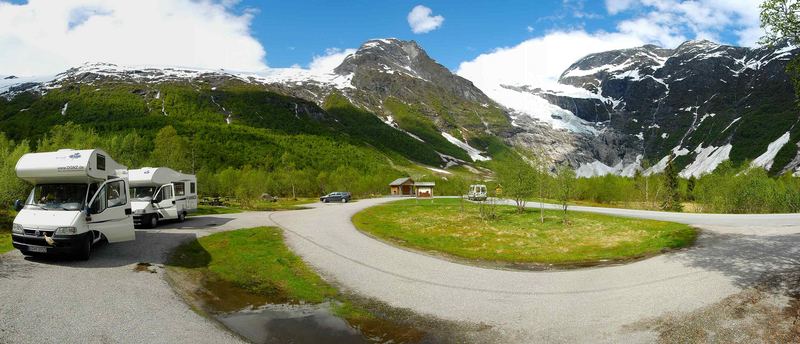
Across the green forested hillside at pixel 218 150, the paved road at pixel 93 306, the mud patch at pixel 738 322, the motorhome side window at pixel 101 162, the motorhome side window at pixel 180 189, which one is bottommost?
the mud patch at pixel 738 322

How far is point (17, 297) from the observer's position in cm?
1112

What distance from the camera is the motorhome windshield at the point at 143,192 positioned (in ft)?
92.0

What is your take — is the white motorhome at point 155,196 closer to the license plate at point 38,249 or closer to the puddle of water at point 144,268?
the license plate at point 38,249

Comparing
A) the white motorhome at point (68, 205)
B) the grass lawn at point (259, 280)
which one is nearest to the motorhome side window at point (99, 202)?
the white motorhome at point (68, 205)

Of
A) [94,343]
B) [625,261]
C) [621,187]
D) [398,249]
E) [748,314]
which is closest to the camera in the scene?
[94,343]

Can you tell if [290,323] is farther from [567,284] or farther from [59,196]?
[59,196]

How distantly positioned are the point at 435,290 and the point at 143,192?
23536mm

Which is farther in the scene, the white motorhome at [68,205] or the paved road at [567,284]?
the white motorhome at [68,205]

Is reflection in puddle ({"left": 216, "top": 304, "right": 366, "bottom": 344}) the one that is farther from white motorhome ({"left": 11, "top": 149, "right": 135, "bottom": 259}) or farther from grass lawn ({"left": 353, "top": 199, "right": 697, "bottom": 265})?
grass lawn ({"left": 353, "top": 199, "right": 697, "bottom": 265})

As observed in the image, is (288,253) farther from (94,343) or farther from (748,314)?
(748,314)

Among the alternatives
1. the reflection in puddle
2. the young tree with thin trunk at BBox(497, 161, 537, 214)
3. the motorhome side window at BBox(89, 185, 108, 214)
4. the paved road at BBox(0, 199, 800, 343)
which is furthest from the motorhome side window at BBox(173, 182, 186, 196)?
the young tree with thin trunk at BBox(497, 161, 537, 214)

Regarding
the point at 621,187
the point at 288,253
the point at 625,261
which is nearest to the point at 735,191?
the point at 621,187

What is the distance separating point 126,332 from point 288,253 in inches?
422

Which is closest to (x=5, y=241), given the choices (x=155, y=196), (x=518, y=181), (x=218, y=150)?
(x=155, y=196)
